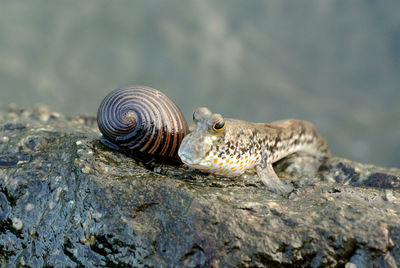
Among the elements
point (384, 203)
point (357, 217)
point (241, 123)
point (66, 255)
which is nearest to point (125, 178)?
point (66, 255)

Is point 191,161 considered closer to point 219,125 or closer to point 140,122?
point 219,125

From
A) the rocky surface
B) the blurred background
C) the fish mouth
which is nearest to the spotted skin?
the fish mouth

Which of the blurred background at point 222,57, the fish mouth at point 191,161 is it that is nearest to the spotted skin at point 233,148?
the fish mouth at point 191,161

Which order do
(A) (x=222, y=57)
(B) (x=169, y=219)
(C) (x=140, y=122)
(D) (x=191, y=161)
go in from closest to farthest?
(B) (x=169, y=219) < (D) (x=191, y=161) < (C) (x=140, y=122) < (A) (x=222, y=57)

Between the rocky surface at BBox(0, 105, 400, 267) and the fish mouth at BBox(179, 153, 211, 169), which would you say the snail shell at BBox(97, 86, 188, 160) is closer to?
Answer: the rocky surface at BBox(0, 105, 400, 267)

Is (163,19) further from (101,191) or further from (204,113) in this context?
(101,191)

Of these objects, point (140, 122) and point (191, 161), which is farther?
point (140, 122)

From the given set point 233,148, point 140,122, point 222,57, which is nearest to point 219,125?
point 233,148

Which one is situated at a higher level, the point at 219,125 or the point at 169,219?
the point at 219,125
